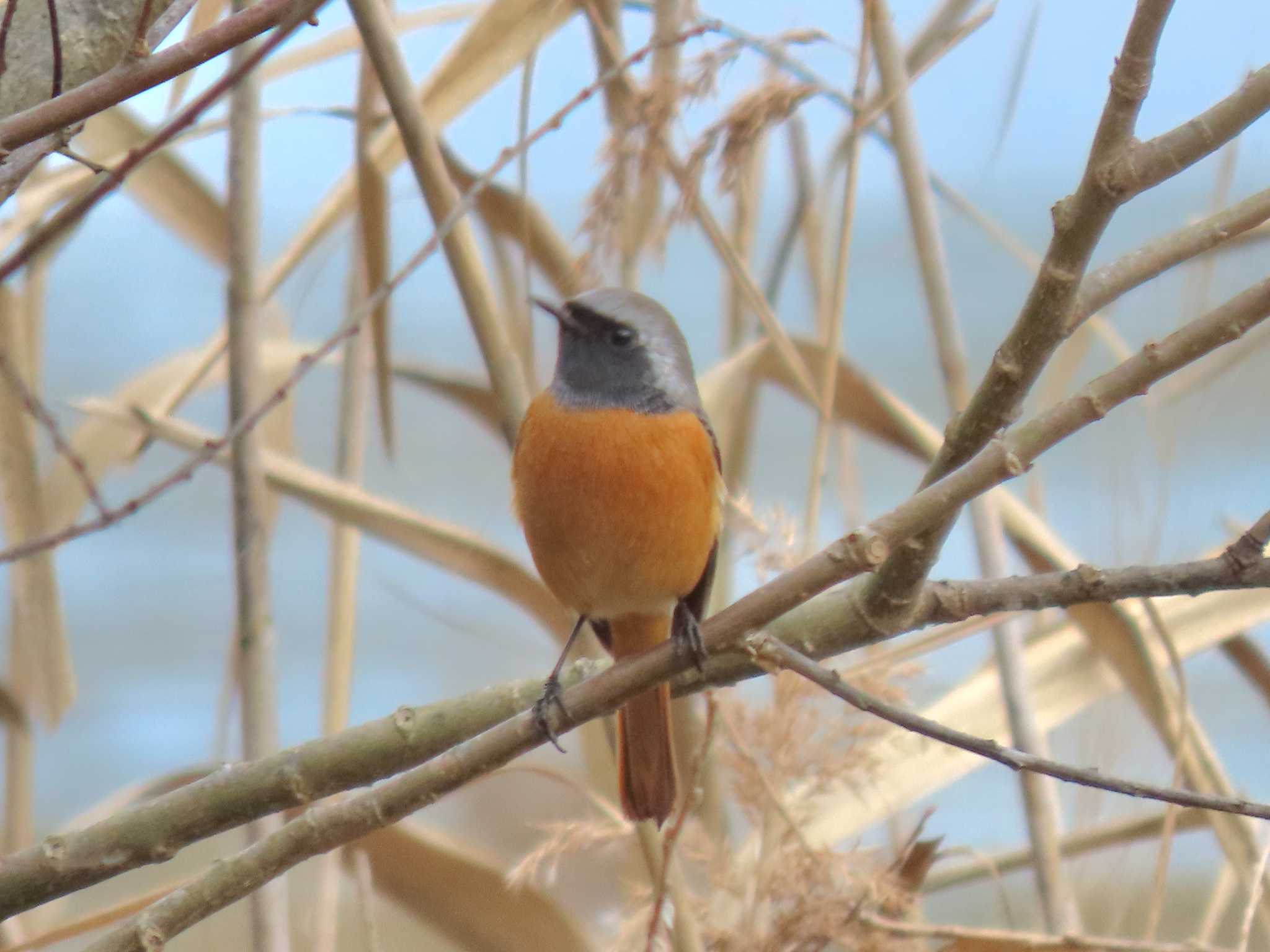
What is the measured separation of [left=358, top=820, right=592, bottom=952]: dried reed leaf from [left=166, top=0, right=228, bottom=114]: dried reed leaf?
0.96 metres

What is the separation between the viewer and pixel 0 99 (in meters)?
0.88

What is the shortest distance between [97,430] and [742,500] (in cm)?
105

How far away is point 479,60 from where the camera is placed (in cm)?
154

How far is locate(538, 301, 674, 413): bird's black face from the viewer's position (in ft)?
4.96

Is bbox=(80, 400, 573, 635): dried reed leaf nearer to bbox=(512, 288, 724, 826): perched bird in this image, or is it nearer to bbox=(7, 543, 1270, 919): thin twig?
bbox=(512, 288, 724, 826): perched bird

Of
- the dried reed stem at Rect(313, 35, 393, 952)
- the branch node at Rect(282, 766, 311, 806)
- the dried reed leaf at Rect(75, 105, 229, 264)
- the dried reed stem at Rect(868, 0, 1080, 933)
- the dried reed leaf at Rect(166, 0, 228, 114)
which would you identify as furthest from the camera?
the dried reed leaf at Rect(75, 105, 229, 264)

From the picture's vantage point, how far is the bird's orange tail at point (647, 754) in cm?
137

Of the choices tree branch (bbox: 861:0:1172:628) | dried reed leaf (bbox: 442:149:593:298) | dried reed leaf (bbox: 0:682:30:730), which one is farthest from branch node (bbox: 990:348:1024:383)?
dried reed leaf (bbox: 0:682:30:730)

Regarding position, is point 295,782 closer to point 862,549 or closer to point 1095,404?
point 862,549

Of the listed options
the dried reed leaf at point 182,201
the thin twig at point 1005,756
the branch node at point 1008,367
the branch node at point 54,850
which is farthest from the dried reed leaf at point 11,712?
the branch node at point 1008,367

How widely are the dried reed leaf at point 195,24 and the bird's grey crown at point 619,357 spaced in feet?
1.72

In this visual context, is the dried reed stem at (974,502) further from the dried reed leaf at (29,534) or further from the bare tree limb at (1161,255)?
the dried reed leaf at (29,534)

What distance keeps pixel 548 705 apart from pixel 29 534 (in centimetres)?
88

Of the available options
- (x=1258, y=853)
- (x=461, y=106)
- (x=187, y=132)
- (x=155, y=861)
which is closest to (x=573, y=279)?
(x=461, y=106)
